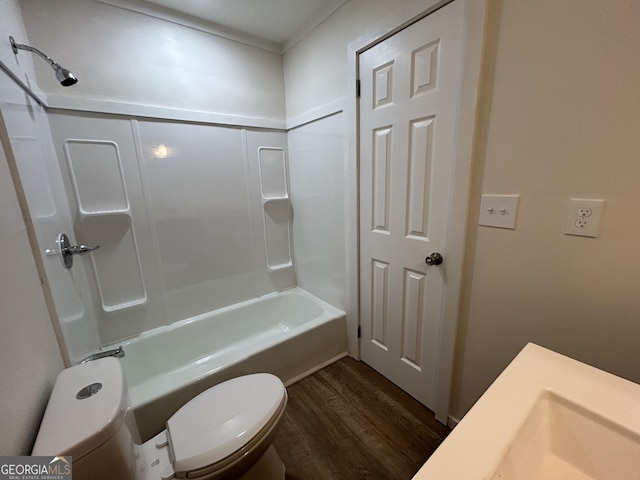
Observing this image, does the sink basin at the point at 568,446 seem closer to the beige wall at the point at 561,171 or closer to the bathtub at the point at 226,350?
the beige wall at the point at 561,171

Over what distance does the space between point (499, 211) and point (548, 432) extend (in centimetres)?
71

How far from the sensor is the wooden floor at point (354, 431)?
1165 millimetres

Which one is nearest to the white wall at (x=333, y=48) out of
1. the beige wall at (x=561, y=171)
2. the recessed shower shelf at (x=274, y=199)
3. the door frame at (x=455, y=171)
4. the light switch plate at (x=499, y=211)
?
the door frame at (x=455, y=171)

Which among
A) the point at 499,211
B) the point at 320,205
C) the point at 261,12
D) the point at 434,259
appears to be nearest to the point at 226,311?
the point at 320,205

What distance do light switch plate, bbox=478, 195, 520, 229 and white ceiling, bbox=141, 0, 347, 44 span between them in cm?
136

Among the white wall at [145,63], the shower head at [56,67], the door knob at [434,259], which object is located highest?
the white wall at [145,63]

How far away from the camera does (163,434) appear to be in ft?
3.12

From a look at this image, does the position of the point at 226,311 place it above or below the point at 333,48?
below

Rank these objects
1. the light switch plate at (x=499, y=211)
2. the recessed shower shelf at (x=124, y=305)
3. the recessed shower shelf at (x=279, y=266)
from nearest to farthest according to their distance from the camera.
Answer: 1. the light switch plate at (x=499, y=211)
2. the recessed shower shelf at (x=124, y=305)
3. the recessed shower shelf at (x=279, y=266)

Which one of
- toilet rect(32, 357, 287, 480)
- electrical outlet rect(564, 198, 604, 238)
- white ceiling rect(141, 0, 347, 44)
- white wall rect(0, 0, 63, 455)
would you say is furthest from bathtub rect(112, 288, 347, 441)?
white ceiling rect(141, 0, 347, 44)

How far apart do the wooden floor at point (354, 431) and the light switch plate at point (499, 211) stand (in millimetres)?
1085

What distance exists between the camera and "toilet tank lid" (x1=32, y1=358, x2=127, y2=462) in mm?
573

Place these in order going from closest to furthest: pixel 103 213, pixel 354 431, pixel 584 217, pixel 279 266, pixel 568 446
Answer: pixel 568 446
pixel 584 217
pixel 354 431
pixel 103 213
pixel 279 266

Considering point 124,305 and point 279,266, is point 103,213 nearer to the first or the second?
point 124,305
